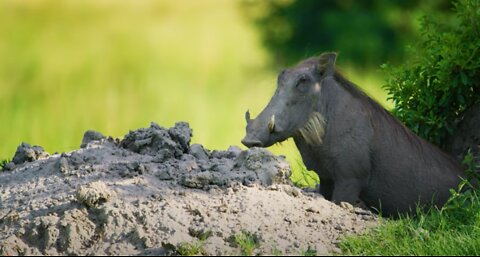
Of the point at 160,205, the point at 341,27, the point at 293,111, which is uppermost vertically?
the point at 341,27

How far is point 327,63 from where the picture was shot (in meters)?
6.79

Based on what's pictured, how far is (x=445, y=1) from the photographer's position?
57.7 feet

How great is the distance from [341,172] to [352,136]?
26 centimetres

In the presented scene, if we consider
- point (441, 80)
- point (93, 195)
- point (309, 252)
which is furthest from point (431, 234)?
point (93, 195)

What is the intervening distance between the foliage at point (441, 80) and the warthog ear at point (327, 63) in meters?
1.01

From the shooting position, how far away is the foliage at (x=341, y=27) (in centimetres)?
1717

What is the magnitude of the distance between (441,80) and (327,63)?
1.12 meters

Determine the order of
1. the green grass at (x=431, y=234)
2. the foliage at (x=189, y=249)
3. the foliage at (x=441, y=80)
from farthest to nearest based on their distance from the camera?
the foliage at (x=441, y=80)
the green grass at (x=431, y=234)
the foliage at (x=189, y=249)

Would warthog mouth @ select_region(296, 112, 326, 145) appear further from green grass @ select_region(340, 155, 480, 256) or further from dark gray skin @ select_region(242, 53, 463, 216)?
green grass @ select_region(340, 155, 480, 256)

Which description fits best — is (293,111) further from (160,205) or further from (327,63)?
(160,205)

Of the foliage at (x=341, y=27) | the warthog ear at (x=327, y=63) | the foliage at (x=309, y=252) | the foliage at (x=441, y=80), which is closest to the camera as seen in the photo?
the foliage at (x=309, y=252)

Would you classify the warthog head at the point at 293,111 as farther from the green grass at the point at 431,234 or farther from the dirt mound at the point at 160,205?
the green grass at the point at 431,234

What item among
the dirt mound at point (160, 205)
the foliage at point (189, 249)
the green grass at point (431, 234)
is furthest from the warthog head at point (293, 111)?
the foliage at point (189, 249)

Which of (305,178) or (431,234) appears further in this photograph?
(305,178)
